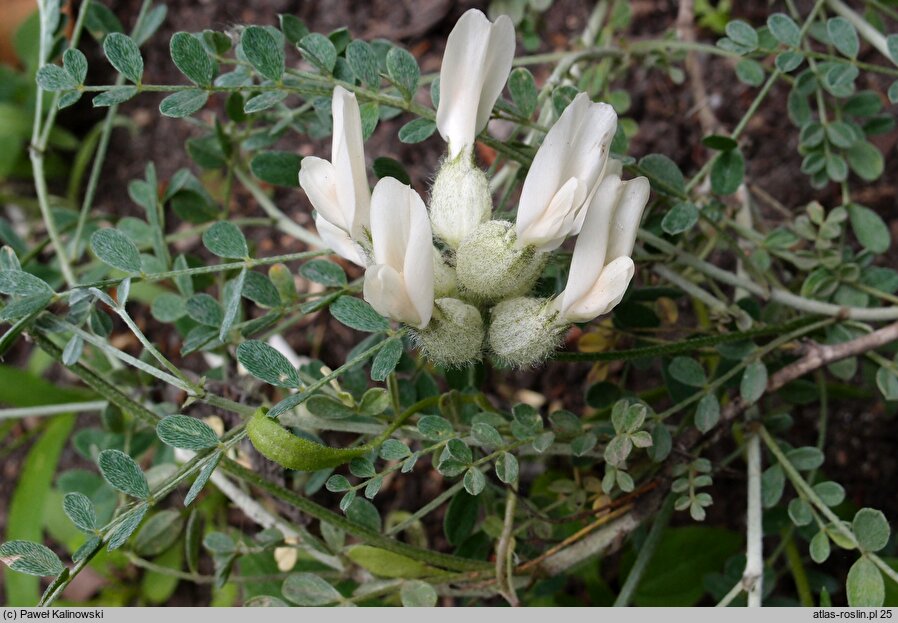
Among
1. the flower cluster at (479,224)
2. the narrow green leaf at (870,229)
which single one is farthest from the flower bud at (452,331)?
the narrow green leaf at (870,229)

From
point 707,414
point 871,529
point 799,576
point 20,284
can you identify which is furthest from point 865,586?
point 20,284

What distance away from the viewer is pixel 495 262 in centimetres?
74

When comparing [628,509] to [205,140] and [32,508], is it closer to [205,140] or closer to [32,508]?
[205,140]

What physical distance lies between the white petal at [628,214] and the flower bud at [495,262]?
0.07 metres

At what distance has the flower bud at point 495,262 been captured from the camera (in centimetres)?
74

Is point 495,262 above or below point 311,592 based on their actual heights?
above

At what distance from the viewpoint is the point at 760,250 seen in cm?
110

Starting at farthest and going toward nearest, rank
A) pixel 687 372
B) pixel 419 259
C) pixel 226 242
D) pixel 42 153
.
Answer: pixel 42 153, pixel 687 372, pixel 226 242, pixel 419 259

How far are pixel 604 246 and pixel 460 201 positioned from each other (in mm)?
144

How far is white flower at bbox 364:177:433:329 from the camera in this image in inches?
26.0

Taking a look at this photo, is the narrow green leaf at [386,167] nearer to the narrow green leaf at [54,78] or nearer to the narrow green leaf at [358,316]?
the narrow green leaf at [358,316]

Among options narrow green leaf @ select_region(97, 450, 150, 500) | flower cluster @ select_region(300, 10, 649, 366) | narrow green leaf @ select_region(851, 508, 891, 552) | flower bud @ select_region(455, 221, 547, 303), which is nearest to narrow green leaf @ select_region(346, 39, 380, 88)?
flower cluster @ select_region(300, 10, 649, 366)

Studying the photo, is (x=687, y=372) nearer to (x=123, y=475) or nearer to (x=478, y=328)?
(x=478, y=328)

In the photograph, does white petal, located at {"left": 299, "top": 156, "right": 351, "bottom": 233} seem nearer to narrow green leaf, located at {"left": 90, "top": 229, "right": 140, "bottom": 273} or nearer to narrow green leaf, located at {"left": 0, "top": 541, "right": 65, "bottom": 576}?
narrow green leaf, located at {"left": 90, "top": 229, "right": 140, "bottom": 273}
